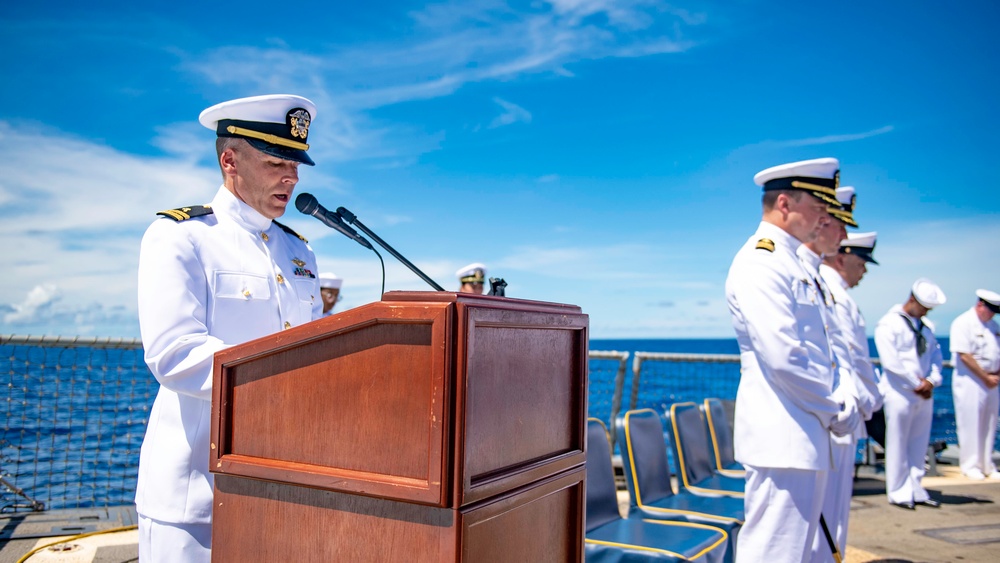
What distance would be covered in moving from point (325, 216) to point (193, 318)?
39 cm

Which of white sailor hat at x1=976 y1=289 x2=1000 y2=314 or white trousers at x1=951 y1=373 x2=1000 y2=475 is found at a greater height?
white sailor hat at x1=976 y1=289 x2=1000 y2=314

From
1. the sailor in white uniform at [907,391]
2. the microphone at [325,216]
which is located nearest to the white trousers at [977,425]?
the sailor in white uniform at [907,391]

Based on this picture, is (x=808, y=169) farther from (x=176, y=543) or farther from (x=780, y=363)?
(x=176, y=543)

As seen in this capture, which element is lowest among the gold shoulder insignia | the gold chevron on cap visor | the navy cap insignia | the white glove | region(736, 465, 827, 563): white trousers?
region(736, 465, 827, 563): white trousers

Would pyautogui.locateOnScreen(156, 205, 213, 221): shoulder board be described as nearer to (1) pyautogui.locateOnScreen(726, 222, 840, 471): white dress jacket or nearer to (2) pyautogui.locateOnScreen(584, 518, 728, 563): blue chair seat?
(2) pyautogui.locateOnScreen(584, 518, 728, 563): blue chair seat

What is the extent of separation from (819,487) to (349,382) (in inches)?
→ 109

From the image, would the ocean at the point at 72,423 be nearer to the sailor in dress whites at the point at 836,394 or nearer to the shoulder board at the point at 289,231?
the shoulder board at the point at 289,231

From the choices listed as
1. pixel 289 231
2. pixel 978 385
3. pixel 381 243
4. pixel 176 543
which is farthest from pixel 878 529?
pixel 176 543

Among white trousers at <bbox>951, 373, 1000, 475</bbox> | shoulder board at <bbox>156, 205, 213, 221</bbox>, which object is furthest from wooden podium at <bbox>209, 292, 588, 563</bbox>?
white trousers at <bbox>951, 373, 1000, 475</bbox>

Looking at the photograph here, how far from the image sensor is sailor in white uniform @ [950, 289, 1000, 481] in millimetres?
8625

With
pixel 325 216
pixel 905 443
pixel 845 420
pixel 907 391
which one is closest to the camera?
pixel 325 216

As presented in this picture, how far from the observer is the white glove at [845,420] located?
10.8ft

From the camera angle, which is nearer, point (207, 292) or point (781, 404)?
point (207, 292)

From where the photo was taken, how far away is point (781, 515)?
3252 mm
